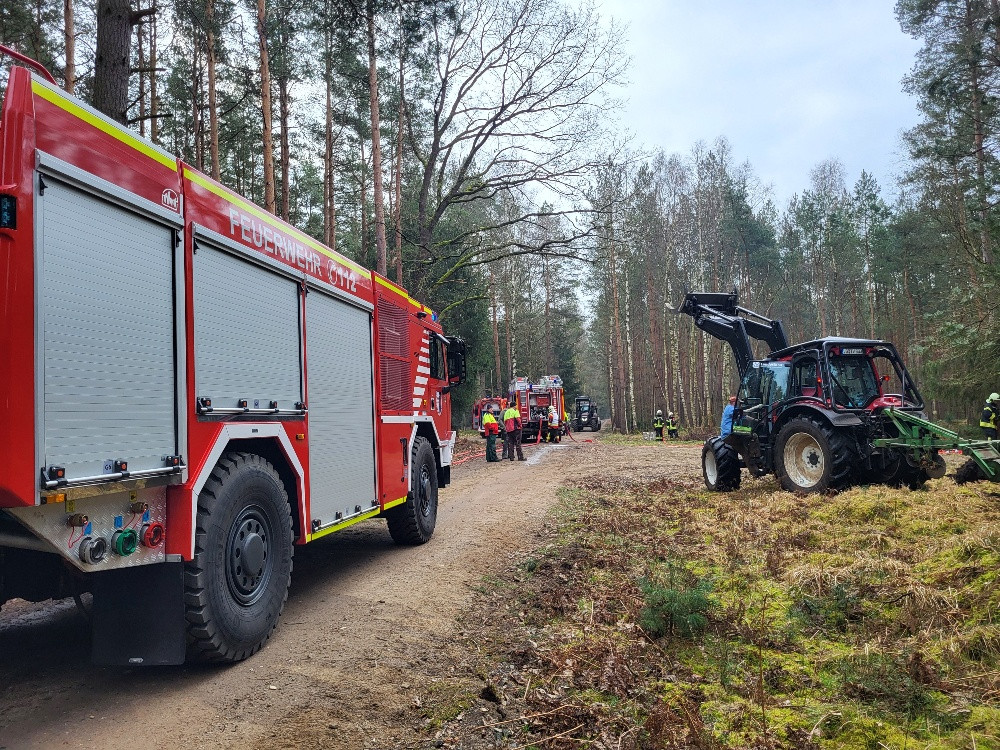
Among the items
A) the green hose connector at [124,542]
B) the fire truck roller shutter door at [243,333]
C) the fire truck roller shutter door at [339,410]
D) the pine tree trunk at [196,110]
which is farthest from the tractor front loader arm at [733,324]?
the pine tree trunk at [196,110]

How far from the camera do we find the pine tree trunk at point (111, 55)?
7387 mm

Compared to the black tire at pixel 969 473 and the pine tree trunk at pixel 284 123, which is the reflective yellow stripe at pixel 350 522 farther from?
the pine tree trunk at pixel 284 123

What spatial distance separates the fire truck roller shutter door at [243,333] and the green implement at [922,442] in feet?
23.3

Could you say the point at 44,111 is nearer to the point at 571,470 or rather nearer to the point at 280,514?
the point at 280,514

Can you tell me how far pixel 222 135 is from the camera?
704 inches

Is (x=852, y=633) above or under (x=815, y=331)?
under

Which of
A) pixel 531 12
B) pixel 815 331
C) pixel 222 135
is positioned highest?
pixel 531 12

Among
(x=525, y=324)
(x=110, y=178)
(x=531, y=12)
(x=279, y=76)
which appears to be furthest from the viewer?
(x=525, y=324)

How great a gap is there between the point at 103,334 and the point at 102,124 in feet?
3.61

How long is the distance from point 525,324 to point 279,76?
3010 cm

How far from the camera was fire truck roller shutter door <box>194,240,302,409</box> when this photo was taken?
391cm

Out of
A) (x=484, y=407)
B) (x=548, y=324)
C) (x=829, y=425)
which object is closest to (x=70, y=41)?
(x=829, y=425)

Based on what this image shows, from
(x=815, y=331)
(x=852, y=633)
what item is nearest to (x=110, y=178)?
(x=852, y=633)

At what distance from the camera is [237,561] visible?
13.3 feet
